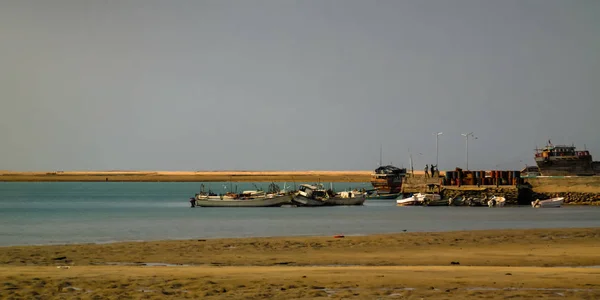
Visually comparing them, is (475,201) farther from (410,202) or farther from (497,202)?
(410,202)

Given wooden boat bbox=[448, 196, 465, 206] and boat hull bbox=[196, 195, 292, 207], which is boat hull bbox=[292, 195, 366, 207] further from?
wooden boat bbox=[448, 196, 465, 206]

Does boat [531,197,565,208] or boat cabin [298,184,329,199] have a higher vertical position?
boat cabin [298,184,329,199]

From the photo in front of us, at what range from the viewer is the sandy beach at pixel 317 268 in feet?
75.8

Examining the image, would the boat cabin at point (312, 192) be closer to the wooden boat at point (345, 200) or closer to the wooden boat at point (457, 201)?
the wooden boat at point (345, 200)

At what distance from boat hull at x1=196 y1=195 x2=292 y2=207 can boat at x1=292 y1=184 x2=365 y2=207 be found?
1.48 metres

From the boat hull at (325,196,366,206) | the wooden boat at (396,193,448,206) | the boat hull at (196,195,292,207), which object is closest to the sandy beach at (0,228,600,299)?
the boat hull at (196,195,292,207)

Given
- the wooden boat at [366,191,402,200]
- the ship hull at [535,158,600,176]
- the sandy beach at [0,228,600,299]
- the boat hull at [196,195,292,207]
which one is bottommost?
the sandy beach at [0,228,600,299]

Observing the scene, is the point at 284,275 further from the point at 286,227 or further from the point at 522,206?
the point at 522,206

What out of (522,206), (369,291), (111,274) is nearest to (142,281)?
(111,274)

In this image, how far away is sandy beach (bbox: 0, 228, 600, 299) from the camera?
23094 mm

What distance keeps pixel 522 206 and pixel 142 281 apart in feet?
262

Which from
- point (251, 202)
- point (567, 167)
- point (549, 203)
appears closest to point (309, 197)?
point (251, 202)

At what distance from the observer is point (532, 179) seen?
4043 inches

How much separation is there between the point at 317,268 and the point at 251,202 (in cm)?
7274
